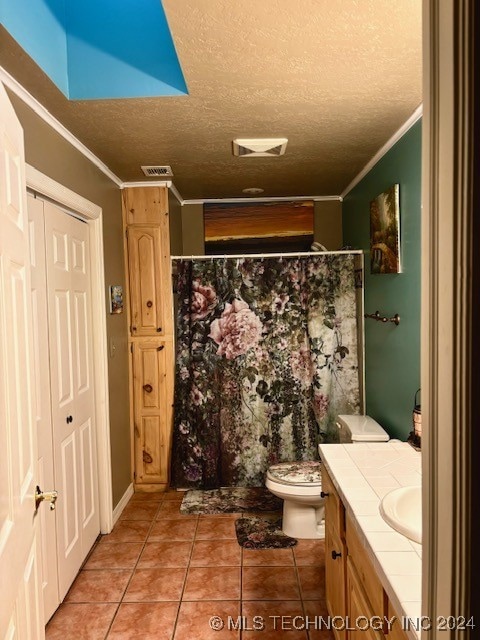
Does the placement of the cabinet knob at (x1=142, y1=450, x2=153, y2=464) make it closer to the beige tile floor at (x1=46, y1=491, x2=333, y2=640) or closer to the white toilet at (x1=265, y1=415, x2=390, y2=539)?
the beige tile floor at (x1=46, y1=491, x2=333, y2=640)

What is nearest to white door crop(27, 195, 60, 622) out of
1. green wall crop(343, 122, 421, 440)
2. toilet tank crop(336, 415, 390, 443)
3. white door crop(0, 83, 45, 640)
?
white door crop(0, 83, 45, 640)

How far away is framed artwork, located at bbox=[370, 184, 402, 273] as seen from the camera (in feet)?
8.20

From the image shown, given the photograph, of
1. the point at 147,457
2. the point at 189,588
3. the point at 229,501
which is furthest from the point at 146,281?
the point at 189,588

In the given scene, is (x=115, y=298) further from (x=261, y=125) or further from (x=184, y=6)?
(x=184, y=6)

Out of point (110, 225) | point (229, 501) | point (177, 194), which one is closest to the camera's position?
point (110, 225)

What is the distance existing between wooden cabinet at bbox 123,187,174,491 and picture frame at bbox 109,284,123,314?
260mm

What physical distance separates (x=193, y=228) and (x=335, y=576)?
3084mm

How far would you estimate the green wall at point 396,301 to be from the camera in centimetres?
230

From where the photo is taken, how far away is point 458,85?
20.6 inches

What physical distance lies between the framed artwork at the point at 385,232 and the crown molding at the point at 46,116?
5.67ft

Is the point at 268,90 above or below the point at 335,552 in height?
above

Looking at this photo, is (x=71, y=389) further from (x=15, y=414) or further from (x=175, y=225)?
(x=175, y=225)

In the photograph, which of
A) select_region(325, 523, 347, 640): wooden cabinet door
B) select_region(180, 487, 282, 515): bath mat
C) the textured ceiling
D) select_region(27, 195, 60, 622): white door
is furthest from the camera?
select_region(180, 487, 282, 515): bath mat

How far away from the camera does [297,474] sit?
2.84 m
